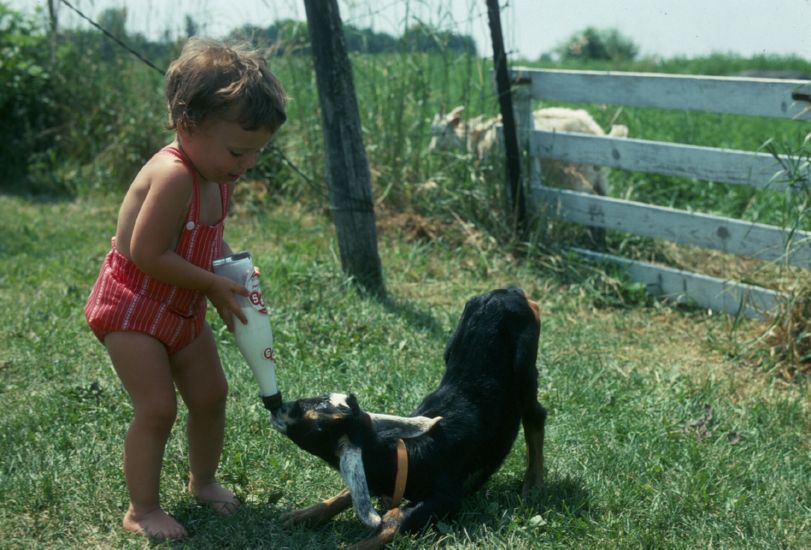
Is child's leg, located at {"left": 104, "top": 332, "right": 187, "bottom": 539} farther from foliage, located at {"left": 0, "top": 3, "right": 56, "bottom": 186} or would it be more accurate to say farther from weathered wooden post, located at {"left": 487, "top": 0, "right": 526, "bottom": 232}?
foliage, located at {"left": 0, "top": 3, "right": 56, "bottom": 186}

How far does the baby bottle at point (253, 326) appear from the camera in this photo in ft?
9.70

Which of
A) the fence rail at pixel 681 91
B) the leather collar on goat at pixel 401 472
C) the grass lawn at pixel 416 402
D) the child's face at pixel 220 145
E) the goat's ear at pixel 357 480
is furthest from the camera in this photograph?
the fence rail at pixel 681 91

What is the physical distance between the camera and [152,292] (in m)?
3.03

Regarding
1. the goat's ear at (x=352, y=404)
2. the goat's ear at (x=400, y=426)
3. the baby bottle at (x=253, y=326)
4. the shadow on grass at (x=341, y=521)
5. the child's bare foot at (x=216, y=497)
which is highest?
the baby bottle at (x=253, y=326)

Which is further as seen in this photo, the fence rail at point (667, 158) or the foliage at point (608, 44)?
the foliage at point (608, 44)

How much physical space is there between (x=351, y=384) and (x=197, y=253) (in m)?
1.48

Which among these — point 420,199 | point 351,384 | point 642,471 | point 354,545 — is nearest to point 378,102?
point 420,199

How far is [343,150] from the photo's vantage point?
5.50 metres

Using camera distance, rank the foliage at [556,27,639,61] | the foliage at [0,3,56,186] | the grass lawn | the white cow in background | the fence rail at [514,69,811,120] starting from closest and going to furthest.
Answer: the grass lawn
the fence rail at [514,69,811,120]
the white cow in background
the foliage at [0,3,56,186]
the foliage at [556,27,639,61]

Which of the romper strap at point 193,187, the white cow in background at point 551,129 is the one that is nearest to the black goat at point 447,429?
the romper strap at point 193,187

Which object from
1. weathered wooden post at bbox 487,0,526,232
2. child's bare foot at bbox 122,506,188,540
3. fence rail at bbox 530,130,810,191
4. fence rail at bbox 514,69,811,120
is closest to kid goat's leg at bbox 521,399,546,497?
child's bare foot at bbox 122,506,188,540

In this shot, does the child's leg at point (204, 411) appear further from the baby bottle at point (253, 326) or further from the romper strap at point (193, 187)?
the romper strap at point (193, 187)

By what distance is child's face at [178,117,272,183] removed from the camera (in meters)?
2.90

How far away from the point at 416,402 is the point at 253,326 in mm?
1320
